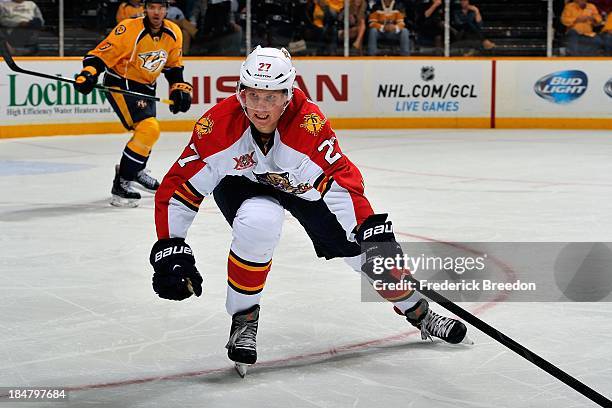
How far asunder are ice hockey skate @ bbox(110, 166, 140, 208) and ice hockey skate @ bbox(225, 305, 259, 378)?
12.0 feet

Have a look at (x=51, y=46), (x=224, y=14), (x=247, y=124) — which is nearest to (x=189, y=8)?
(x=224, y=14)

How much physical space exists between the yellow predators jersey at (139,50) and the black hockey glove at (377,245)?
14.6 feet

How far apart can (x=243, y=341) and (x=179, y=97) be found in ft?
13.9

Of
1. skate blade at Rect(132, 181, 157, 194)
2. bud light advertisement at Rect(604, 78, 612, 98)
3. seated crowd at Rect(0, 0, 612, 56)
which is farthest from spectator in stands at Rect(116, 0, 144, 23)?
bud light advertisement at Rect(604, 78, 612, 98)

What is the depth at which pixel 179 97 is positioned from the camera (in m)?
7.39

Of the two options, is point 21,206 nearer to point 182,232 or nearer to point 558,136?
point 182,232

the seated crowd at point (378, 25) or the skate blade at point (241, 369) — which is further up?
the seated crowd at point (378, 25)

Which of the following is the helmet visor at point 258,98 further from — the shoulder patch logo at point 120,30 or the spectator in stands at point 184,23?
the spectator in stands at point 184,23

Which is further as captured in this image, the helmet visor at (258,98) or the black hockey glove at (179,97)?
the black hockey glove at (179,97)

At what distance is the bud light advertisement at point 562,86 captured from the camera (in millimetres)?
12812

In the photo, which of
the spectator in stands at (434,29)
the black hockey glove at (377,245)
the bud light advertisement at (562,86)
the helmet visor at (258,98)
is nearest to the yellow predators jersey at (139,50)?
the helmet visor at (258,98)

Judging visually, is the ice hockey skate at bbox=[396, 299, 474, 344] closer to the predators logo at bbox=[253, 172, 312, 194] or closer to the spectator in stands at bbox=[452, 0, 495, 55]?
the predators logo at bbox=[253, 172, 312, 194]

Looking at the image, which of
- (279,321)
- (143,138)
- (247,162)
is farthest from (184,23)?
(247,162)

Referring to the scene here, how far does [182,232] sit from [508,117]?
Answer: 33.4 ft
